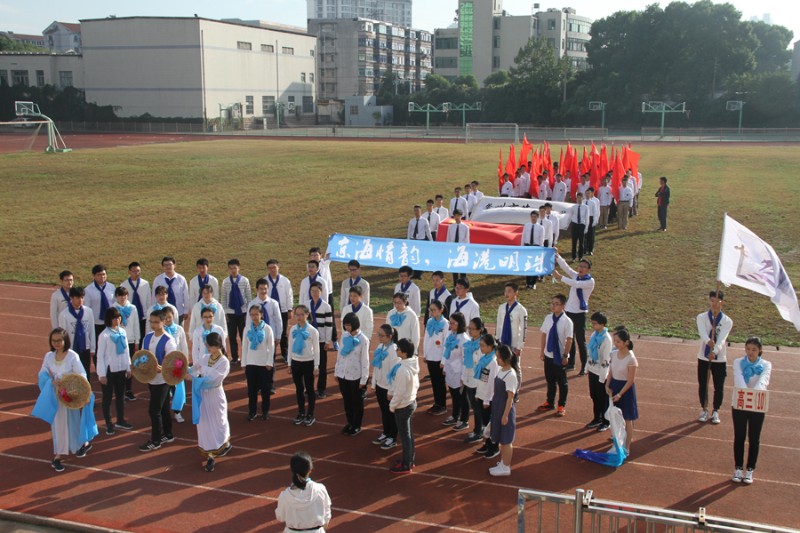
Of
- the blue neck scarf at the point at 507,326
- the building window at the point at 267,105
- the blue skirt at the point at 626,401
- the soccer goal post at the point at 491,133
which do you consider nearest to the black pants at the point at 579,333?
the blue neck scarf at the point at 507,326

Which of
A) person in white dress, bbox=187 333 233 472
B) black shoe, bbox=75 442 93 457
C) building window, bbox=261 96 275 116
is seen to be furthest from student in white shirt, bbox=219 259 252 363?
building window, bbox=261 96 275 116

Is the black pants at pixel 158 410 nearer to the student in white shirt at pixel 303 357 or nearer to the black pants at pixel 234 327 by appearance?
the student in white shirt at pixel 303 357

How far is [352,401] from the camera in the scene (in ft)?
30.4

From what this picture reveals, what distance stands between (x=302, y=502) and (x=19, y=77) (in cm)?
8289

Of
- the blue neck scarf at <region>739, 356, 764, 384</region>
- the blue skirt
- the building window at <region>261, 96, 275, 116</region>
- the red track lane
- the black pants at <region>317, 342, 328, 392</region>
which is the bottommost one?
the red track lane

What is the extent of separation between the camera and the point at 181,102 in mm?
70250

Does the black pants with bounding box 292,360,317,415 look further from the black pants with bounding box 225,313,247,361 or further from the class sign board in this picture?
the class sign board

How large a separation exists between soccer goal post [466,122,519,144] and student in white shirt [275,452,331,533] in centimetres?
5229

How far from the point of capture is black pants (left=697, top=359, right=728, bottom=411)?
31.0ft

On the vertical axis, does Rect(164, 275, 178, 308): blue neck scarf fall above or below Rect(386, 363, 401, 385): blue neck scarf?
above

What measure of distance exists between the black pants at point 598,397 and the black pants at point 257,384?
4118 millimetres

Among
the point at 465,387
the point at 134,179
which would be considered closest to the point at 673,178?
the point at 134,179

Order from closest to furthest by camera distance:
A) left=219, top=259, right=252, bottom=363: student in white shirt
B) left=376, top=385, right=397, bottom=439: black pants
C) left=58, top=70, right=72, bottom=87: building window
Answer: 1. left=376, top=385, right=397, bottom=439: black pants
2. left=219, top=259, right=252, bottom=363: student in white shirt
3. left=58, top=70, right=72, bottom=87: building window

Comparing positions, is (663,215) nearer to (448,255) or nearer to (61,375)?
(448,255)
